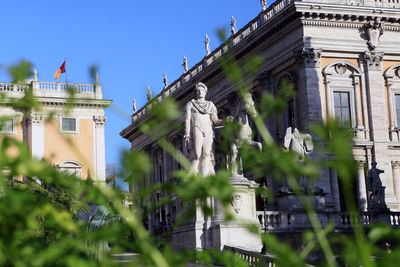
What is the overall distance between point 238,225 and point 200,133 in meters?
1.95

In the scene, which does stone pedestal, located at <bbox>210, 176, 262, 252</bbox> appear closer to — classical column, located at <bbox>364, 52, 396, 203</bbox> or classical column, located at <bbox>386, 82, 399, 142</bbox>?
classical column, located at <bbox>364, 52, 396, 203</bbox>

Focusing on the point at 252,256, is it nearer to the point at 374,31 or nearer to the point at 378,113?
the point at 378,113

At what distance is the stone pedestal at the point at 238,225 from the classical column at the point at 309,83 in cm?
1791

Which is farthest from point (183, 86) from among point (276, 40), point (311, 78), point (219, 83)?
point (311, 78)

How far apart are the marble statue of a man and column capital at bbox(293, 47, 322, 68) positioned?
18912mm

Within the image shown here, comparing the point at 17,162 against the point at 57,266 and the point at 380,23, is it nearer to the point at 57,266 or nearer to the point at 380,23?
the point at 57,266

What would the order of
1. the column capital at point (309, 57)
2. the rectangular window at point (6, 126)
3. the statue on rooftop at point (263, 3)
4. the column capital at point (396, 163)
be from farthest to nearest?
the statue on rooftop at point (263, 3)
the column capital at point (396, 163)
the column capital at point (309, 57)
the rectangular window at point (6, 126)

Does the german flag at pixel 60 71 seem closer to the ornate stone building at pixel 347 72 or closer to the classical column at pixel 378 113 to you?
the ornate stone building at pixel 347 72

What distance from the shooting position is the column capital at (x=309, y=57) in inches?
1286

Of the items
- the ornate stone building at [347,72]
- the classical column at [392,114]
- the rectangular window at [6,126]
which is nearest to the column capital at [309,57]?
the ornate stone building at [347,72]

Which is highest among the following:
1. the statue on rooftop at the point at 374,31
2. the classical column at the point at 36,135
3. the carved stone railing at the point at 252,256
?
the statue on rooftop at the point at 374,31

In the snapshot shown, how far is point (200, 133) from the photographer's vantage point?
14.2m

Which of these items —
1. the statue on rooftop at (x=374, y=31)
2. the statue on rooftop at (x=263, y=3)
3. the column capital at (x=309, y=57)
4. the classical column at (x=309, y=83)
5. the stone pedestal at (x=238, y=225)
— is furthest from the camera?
the statue on rooftop at (x=263, y=3)

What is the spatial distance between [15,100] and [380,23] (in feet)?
106
